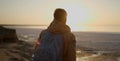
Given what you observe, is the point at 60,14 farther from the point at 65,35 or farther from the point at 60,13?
the point at 65,35

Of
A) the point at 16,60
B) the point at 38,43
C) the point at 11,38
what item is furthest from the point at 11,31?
the point at 38,43

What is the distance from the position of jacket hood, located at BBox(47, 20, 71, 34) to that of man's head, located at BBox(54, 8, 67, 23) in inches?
2.3

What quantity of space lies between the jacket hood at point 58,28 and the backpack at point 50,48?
0.05 meters

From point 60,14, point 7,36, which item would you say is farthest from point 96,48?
point 60,14

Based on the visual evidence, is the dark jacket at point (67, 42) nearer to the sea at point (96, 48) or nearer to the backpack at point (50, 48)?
the backpack at point (50, 48)

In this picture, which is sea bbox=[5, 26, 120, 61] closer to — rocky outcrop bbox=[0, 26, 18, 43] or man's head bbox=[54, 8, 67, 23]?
rocky outcrop bbox=[0, 26, 18, 43]

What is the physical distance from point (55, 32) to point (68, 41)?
0.21m

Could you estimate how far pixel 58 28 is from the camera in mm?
4551

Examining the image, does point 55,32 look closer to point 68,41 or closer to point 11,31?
point 68,41

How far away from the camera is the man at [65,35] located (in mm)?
4473

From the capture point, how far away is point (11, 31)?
37094 millimetres

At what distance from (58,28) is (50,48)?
26 centimetres

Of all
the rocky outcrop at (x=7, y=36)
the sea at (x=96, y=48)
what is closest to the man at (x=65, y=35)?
the sea at (x=96, y=48)

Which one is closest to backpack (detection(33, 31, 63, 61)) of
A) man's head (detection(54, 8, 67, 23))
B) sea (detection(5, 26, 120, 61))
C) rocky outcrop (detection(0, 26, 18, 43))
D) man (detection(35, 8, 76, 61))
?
man (detection(35, 8, 76, 61))
